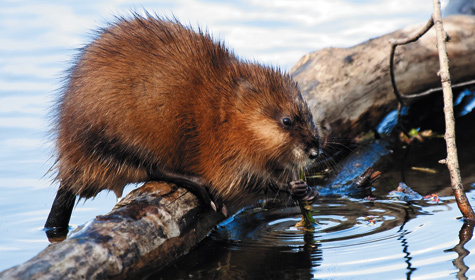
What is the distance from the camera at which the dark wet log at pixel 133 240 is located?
3.05 metres

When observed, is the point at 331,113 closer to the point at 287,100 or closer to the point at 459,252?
the point at 287,100

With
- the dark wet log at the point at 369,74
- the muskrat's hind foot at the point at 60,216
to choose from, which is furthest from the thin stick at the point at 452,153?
the muskrat's hind foot at the point at 60,216

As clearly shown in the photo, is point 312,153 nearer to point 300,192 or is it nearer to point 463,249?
point 300,192

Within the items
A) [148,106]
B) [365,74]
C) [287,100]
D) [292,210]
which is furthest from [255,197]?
[365,74]

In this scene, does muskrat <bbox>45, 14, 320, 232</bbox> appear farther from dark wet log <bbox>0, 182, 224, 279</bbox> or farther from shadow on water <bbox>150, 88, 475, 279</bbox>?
shadow on water <bbox>150, 88, 475, 279</bbox>

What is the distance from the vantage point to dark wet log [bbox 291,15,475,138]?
19.6ft

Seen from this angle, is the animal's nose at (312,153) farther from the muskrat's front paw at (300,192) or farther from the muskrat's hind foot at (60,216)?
the muskrat's hind foot at (60,216)

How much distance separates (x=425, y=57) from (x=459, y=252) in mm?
2894

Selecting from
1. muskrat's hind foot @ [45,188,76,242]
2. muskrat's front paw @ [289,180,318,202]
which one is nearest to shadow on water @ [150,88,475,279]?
muskrat's front paw @ [289,180,318,202]

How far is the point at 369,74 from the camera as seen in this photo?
19.9ft

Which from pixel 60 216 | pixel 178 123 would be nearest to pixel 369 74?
pixel 178 123

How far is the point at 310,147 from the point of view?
13.3ft

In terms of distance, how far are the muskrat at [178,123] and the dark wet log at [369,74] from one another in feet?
5.75

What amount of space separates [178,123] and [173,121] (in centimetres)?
4
